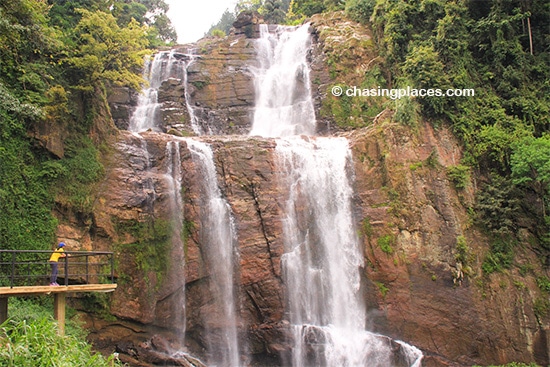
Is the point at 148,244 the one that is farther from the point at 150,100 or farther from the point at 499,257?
the point at 499,257

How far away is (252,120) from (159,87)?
21.4 ft

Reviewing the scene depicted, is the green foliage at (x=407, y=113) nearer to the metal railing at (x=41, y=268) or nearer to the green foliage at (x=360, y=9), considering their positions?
the green foliage at (x=360, y=9)

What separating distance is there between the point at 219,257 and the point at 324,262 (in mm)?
4441

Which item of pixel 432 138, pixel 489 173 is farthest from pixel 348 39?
pixel 489 173

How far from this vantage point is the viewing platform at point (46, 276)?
10445 mm

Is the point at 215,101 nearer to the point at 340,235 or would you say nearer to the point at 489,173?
the point at 340,235

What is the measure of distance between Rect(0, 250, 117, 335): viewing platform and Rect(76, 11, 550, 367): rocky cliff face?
1193 millimetres

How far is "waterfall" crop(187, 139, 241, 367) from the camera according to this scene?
1708cm

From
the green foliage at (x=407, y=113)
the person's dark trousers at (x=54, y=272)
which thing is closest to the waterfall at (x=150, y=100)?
the green foliage at (x=407, y=113)

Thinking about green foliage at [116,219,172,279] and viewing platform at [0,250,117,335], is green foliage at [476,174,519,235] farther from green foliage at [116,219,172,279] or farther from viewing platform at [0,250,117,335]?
viewing platform at [0,250,117,335]

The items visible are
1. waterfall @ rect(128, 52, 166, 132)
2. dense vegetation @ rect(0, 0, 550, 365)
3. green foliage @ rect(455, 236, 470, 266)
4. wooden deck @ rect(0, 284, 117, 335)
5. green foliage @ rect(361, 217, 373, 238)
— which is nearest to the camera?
wooden deck @ rect(0, 284, 117, 335)

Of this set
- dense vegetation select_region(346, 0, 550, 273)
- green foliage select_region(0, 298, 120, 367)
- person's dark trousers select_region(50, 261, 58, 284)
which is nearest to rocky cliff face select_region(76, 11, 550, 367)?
dense vegetation select_region(346, 0, 550, 273)

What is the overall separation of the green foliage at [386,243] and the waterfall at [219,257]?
6128 millimetres

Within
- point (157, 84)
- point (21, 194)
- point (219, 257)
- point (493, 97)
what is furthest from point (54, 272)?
point (493, 97)
